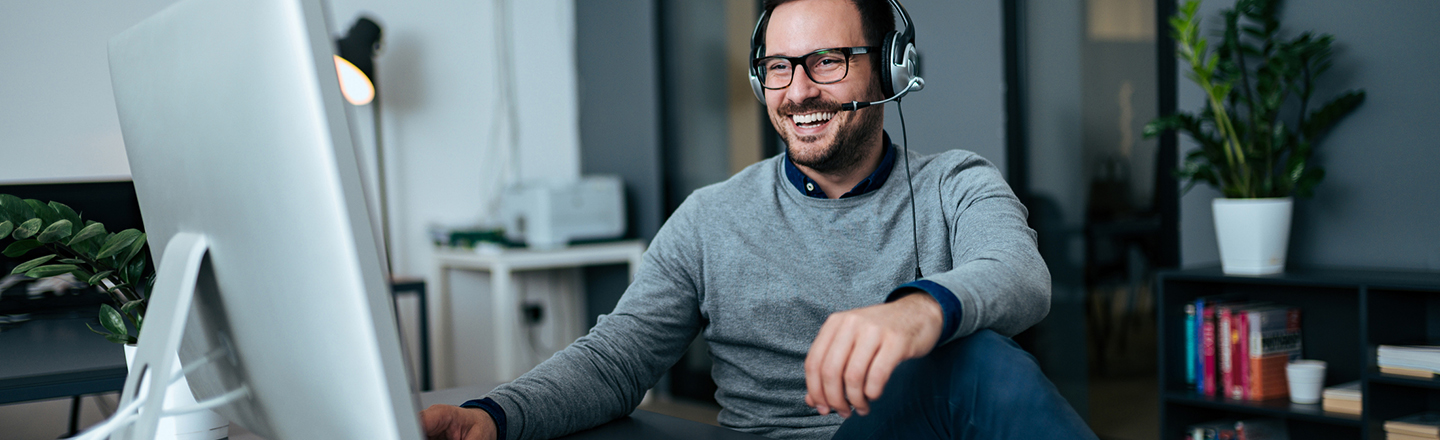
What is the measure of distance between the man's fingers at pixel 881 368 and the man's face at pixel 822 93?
64cm

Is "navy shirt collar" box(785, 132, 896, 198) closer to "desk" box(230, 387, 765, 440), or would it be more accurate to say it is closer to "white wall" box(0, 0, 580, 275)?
"desk" box(230, 387, 765, 440)

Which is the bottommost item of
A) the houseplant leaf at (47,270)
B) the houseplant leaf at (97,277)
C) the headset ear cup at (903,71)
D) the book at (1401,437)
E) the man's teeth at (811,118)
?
the book at (1401,437)

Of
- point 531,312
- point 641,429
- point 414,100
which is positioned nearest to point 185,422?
point 641,429

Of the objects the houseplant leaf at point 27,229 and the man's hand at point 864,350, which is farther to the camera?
the houseplant leaf at point 27,229

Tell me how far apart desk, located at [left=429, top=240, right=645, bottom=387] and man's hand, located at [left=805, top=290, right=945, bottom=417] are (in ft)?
8.93

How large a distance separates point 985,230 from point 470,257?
284 centimetres

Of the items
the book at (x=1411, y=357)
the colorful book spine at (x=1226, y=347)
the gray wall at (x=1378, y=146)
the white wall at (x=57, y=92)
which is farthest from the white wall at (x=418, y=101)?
the book at (x=1411, y=357)

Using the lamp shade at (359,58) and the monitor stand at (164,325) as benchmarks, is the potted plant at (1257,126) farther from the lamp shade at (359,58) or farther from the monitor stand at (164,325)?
the lamp shade at (359,58)

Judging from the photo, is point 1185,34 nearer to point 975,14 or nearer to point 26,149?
point 975,14

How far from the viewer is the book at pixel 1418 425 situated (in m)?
1.79

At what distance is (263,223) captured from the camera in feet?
1.70

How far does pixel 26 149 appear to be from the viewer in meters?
3.02

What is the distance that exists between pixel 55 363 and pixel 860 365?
1147 mm

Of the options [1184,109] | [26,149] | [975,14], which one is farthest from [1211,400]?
[26,149]
